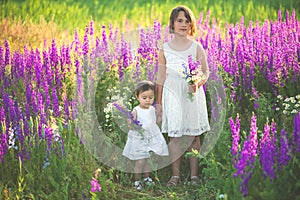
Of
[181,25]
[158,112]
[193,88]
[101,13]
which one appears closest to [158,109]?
[158,112]

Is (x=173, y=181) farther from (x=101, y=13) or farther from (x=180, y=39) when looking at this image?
(x=101, y=13)

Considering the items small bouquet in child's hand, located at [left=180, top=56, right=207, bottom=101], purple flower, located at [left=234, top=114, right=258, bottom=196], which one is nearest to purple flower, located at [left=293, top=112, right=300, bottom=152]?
purple flower, located at [left=234, top=114, right=258, bottom=196]

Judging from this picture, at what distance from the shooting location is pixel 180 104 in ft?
13.3

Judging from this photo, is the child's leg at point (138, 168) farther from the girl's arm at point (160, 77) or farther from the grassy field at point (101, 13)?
the grassy field at point (101, 13)

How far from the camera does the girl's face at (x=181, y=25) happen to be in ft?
13.4

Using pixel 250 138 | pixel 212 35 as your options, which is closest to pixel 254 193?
pixel 250 138

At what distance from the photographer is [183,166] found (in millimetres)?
4293

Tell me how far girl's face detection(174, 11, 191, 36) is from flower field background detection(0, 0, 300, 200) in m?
0.57

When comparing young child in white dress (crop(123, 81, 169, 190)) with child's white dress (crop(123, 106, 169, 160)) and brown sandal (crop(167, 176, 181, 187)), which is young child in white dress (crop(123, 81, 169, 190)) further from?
brown sandal (crop(167, 176, 181, 187))

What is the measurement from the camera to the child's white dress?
396cm

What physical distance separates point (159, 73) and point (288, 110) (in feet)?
4.00

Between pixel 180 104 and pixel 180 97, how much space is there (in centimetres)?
6

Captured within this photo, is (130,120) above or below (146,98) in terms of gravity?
below

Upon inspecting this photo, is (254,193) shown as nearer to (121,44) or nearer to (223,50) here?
(223,50)
